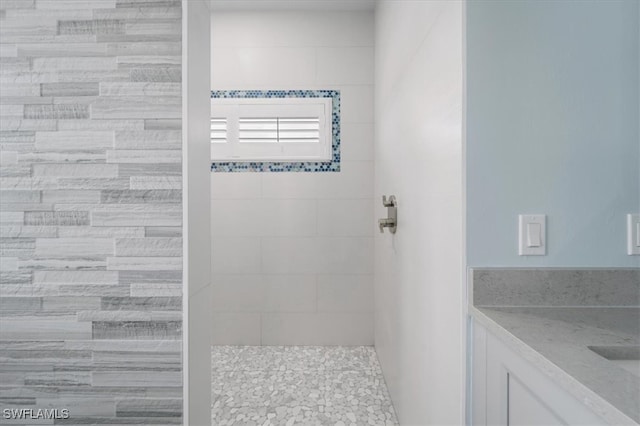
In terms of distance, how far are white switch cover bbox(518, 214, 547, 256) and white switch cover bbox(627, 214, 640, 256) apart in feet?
0.77

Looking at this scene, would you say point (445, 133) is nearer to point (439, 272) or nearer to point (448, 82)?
point (448, 82)

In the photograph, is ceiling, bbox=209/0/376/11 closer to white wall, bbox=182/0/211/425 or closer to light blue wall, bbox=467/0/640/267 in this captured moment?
white wall, bbox=182/0/211/425

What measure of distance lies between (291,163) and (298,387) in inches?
64.1

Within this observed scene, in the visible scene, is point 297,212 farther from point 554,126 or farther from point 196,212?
point 554,126

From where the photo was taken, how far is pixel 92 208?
4.30 feet

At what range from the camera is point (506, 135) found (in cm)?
108

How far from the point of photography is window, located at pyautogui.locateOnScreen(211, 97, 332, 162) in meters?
3.09

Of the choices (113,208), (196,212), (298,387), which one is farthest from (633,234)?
(298,387)

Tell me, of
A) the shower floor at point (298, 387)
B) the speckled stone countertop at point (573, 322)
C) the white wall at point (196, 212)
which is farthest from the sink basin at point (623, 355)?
the shower floor at point (298, 387)

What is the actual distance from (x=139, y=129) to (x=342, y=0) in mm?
2248

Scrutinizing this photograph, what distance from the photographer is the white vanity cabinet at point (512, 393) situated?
708mm

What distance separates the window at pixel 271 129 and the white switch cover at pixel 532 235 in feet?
6.99

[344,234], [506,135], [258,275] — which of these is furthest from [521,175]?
[258,275]

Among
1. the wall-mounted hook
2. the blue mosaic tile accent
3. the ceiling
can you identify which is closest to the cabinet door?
the wall-mounted hook
